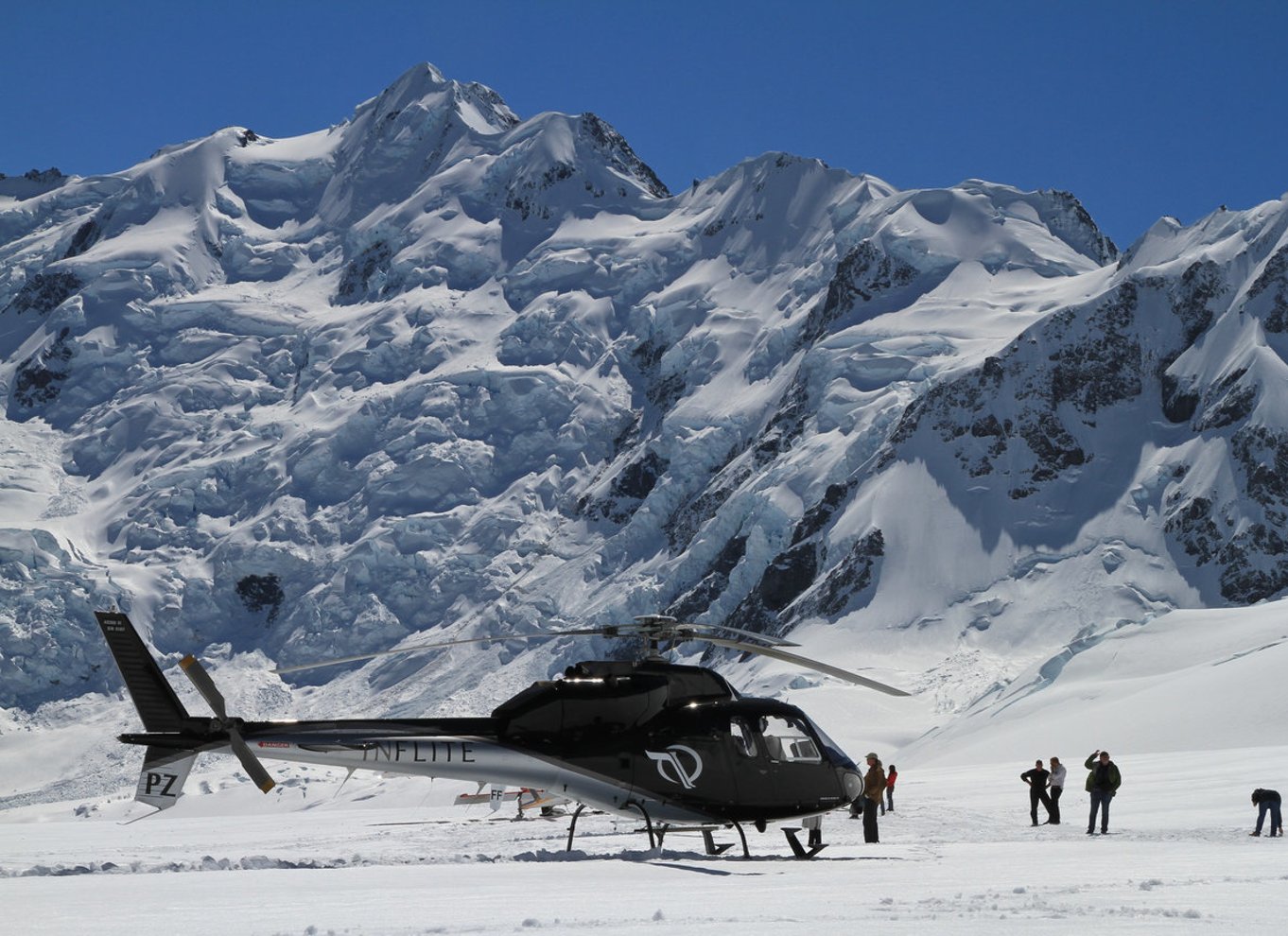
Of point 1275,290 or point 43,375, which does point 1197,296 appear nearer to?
point 1275,290

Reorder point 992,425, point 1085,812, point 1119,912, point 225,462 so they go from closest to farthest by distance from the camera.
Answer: point 1119,912, point 1085,812, point 992,425, point 225,462

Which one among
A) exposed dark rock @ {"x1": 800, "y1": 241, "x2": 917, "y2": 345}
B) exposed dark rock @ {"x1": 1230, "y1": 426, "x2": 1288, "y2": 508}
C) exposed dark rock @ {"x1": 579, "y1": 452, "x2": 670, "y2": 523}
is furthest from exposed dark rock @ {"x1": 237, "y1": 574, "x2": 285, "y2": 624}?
exposed dark rock @ {"x1": 1230, "y1": 426, "x2": 1288, "y2": 508}

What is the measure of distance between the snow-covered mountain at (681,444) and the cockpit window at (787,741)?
84.4m

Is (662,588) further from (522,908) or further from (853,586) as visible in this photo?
(522,908)

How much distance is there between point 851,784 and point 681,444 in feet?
470

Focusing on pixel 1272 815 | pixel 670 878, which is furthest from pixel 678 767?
pixel 1272 815

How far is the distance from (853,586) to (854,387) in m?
26.2

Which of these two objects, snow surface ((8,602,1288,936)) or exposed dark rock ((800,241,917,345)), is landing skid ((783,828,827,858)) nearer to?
snow surface ((8,602,1288,936))

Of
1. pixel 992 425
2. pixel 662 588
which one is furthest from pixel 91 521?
pixel 992 425

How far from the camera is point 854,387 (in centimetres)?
14838

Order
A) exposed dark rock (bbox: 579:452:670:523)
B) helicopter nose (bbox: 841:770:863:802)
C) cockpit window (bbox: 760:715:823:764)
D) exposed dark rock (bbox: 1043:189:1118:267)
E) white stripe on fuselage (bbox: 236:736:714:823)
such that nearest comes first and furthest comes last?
white stripe on fuselage (bbox: 236:736:714:823), cockpit window (bbox: 760:715:823:764), helicopter nose (bbox: 841:770:863:802), exposed dark rock (bbox: 579:452:670:523), exposed dark rock (bbox: 1043:189:1118:267)

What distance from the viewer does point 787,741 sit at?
58.6 feet

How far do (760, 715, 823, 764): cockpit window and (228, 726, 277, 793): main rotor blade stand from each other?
19.1 feet

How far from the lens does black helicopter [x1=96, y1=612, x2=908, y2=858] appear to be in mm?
17422
